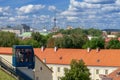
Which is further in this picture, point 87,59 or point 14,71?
point 87,59

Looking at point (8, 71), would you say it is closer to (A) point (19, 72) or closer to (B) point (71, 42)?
(A) point (19, 72)

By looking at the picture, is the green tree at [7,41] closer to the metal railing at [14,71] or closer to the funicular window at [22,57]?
the funicular window at [22,57]

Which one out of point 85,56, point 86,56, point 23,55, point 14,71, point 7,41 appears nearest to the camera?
point 14,71

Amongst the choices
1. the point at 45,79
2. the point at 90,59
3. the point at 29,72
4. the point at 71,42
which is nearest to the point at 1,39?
the point at 71,42

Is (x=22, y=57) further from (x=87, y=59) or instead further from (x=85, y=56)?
(x=85, y=56)

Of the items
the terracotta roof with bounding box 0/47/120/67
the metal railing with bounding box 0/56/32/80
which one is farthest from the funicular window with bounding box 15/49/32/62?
the terracotta roof with bounding box 0/47/120/67

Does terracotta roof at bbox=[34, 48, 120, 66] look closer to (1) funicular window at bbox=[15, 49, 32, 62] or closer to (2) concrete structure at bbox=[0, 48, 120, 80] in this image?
(2) concrete structure at bbox=[0, 48, 120, 80]

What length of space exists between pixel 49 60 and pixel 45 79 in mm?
28217

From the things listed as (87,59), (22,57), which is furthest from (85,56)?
(22,57)

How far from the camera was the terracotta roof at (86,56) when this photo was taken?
81.4m

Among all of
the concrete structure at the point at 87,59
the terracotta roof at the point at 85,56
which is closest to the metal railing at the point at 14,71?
the concrete structure at the point at 87,59

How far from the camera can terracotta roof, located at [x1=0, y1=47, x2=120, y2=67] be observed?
81438mm

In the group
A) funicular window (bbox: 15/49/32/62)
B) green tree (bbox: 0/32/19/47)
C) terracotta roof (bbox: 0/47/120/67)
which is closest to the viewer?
funicular window (bbox: 15/49/32/62)

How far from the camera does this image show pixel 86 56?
8481 cm
